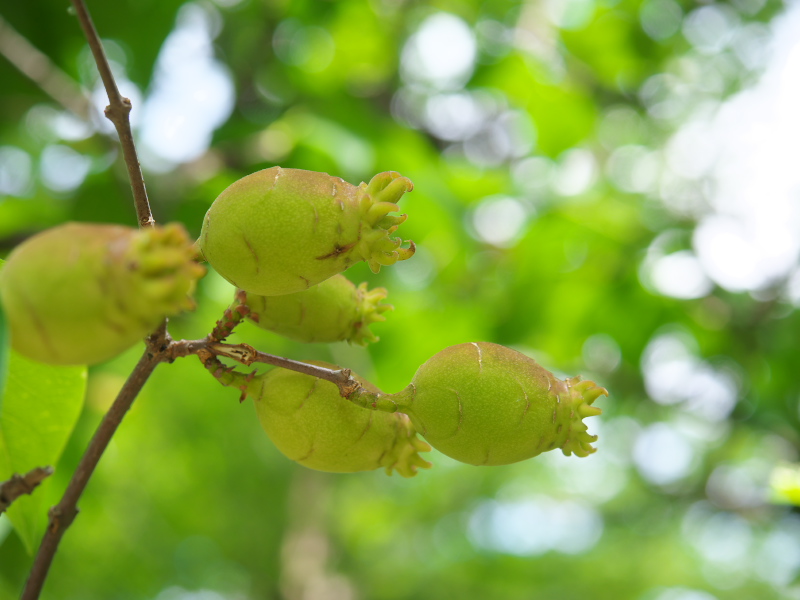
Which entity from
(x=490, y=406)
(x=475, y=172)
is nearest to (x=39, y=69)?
(x=475, y=172)

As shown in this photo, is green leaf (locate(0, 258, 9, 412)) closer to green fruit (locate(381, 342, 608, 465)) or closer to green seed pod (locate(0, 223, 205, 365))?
green seed pod (locate(0, 223, 205, 365))

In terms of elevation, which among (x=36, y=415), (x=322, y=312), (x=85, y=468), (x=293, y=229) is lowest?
(x=85, y=468)

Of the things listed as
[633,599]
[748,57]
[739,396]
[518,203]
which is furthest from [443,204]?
[633,599]

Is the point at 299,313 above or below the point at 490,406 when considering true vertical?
above

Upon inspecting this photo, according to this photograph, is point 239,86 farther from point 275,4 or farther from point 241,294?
point 241,294

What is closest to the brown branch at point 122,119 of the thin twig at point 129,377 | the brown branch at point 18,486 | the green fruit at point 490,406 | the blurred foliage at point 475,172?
the thin twig at point 129,377

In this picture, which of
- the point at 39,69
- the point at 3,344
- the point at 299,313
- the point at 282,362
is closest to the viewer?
the point at 3,344

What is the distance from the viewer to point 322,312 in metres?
1.45

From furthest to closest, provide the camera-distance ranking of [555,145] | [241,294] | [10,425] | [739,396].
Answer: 1. [739,396]
2. [555,145]
3. [10,425]
4. [241,294]

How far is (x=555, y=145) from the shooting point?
413 centimetres

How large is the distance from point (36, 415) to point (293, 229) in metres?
0.82

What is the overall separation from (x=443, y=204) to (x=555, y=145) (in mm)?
1154

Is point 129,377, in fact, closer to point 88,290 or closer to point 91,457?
point 91,457

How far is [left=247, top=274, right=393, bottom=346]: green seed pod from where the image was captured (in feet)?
4.58
